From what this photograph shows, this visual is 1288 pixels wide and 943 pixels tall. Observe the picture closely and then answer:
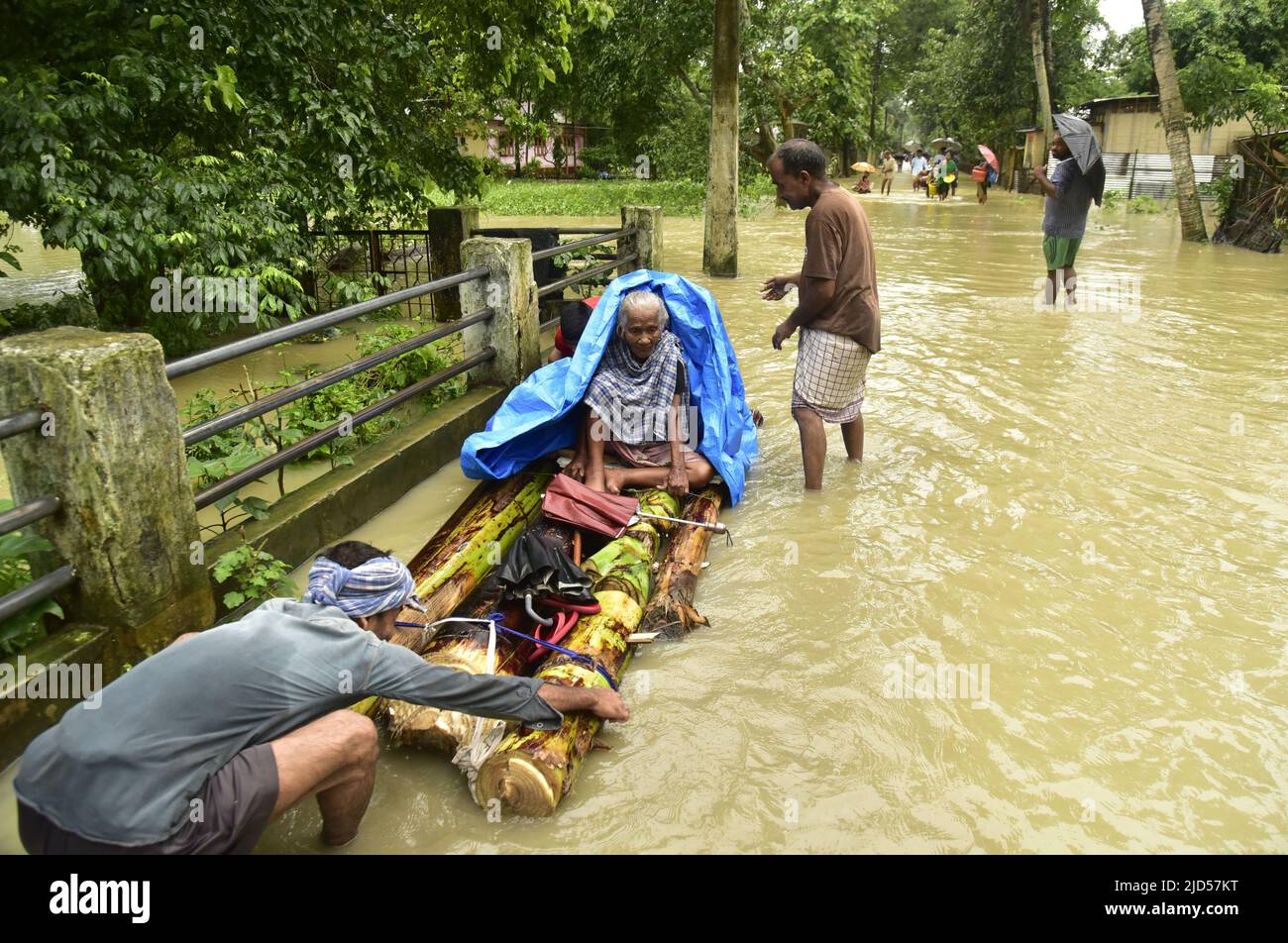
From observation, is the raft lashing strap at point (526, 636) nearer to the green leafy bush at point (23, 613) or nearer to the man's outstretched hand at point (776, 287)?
the green leafy bush at point (23, 613)

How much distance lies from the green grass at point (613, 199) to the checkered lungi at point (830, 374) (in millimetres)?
19130

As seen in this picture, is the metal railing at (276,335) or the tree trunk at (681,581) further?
the tree trunk at (681,581)

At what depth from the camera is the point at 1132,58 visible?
33844 millimetres

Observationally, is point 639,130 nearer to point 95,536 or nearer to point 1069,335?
point 1069,335

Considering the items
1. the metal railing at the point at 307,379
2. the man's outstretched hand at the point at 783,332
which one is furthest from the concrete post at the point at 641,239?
the man's outstretched hand at the point at 783,332

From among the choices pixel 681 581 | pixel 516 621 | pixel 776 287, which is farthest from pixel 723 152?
pixel 516 621

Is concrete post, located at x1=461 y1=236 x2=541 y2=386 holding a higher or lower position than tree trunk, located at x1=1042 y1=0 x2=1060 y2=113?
lower

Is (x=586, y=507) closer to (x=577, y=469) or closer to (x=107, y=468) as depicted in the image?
(x=577, y=469)

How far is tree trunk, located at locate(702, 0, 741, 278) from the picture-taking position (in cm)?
1262

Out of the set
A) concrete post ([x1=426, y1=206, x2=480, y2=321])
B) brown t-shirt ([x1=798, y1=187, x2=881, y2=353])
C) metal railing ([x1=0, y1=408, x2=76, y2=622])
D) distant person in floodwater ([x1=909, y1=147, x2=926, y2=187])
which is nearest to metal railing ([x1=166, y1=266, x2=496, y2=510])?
metal railing ([x1=0, y1=408, x2=76, y2=622])

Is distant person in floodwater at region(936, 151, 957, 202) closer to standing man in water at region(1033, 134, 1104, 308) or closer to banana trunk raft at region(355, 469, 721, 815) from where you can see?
standing man in water at region(1033, 134, 1104, 308)

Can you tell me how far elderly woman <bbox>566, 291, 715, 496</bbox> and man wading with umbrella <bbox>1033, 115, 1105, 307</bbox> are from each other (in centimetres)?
552

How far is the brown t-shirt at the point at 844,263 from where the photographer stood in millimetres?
5098

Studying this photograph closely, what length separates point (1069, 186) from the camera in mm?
9531
